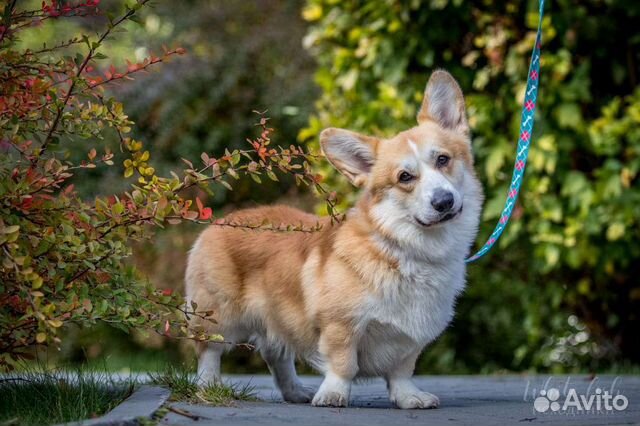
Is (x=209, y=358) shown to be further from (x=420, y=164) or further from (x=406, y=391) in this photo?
(x=420, y=164)

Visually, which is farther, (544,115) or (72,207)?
(544,115)

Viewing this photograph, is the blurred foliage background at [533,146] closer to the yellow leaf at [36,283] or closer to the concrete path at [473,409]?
the concrete path at [473,409]

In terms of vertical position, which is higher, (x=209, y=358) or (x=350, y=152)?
(x=350, y=152)

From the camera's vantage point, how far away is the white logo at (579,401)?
3514 mm

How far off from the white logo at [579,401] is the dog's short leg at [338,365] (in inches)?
26.9

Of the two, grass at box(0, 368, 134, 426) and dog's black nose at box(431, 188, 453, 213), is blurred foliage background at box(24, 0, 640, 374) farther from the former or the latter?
dog's black nose at box(431, 188, 453, 213)

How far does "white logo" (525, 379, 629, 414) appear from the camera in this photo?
138 inches

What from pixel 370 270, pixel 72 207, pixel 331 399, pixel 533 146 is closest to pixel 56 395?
pixel 72 207

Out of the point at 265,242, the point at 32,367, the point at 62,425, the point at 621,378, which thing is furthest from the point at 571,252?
the point at 62,425

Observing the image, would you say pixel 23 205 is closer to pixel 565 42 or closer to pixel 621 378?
pixel 621 378

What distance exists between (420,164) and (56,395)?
1526 mm

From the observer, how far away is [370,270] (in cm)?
361

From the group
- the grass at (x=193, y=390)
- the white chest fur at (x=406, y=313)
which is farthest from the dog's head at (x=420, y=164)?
the grass at (x=193, y=390)

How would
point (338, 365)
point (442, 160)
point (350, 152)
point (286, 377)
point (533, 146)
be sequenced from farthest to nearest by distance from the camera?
1. point (533, 146)
2. point (286, 377)
3. point (350, 152)
4. point (442, 160)
5. point (338, 365)
